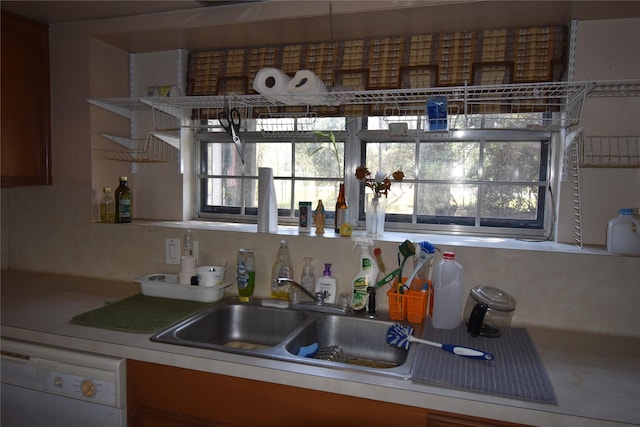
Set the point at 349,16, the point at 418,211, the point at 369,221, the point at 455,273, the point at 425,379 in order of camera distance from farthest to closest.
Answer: the point at 418,211, the point at 369,221, the point at 349,16, the point at 455,273, the point at 425,379

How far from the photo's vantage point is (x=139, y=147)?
91.4 inches

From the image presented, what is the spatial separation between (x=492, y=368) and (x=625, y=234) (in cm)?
82

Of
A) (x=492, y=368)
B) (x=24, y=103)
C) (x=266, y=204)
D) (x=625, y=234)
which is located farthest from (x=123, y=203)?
(x=625, y=234)

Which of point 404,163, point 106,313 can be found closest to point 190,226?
point 106,313

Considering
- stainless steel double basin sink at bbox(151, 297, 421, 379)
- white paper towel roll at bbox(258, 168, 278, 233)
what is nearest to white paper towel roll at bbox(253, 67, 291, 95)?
white paper towel roll at bbox(258, 168, 278, 233)

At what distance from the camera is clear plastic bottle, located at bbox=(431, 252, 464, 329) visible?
1518 millimetres

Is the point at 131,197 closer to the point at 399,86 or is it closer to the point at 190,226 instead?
the point at 190,226

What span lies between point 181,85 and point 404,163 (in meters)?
1.30

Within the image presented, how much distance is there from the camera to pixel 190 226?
2.10 m

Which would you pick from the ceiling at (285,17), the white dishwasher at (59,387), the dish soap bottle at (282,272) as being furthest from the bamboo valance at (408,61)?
the white dishwasher at (59,387)

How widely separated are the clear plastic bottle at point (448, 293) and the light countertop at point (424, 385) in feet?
0.93

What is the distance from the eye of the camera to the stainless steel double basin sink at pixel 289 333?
1438 mm

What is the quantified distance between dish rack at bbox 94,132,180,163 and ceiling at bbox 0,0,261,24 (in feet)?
1.91

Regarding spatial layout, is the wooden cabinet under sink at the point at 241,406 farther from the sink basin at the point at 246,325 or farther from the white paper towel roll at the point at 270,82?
the white paper towel roll at the point at 270,82
